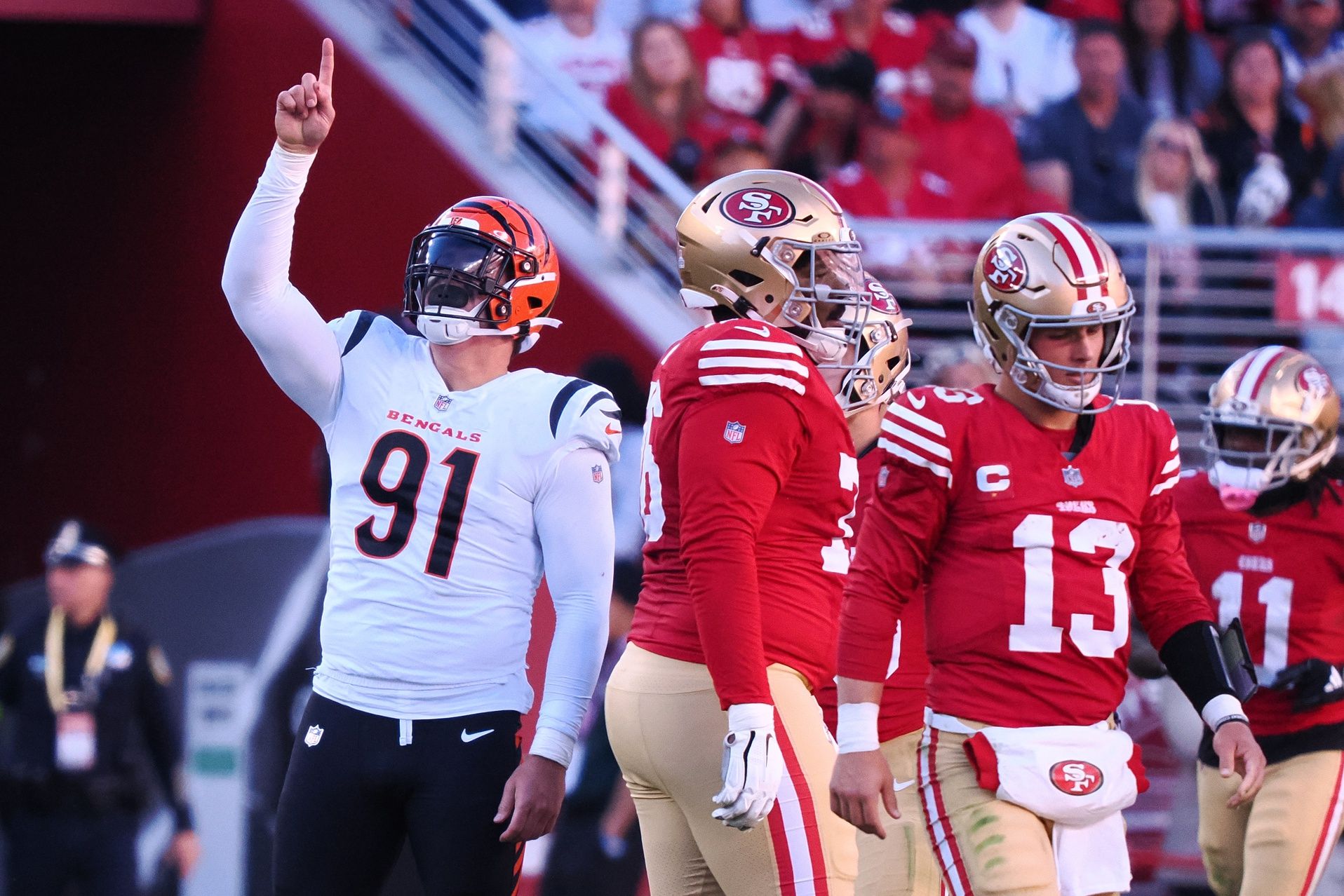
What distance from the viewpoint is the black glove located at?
448 cm

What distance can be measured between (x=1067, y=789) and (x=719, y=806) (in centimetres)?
78

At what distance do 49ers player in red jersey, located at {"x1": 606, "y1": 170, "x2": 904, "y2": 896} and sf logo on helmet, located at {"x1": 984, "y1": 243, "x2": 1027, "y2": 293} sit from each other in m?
0.34

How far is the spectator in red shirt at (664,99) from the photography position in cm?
790

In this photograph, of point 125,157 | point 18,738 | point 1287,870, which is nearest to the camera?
point 1287,870

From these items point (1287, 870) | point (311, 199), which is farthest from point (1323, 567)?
point (311, 199)

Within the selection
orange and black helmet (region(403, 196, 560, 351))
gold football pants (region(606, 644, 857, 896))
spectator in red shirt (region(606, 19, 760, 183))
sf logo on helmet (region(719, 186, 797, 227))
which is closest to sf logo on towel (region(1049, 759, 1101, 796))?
gold football pants (region(606, 644, 857, 896))

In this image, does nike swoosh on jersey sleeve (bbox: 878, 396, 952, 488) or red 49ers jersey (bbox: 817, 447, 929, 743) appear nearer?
nike swoosh on jersey sleeve (bbox: 878, 396, 952, 488)

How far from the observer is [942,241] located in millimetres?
7977

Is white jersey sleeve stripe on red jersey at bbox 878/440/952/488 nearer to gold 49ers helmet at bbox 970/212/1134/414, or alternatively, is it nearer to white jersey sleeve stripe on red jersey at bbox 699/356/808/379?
gold 49ers helmet at bbox 970/212/1134/414

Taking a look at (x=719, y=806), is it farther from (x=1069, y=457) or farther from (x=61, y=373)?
(x=61, y=373)

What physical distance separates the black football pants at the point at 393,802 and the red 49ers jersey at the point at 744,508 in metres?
0.39

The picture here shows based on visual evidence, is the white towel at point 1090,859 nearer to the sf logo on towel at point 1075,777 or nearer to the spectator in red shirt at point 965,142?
the sf logo on towel at point 1075,777

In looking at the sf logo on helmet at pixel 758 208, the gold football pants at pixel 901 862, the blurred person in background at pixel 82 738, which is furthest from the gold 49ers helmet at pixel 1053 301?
the blurred person in background at pixel 82 738

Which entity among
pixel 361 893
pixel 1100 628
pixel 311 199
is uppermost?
pixel 311 199
